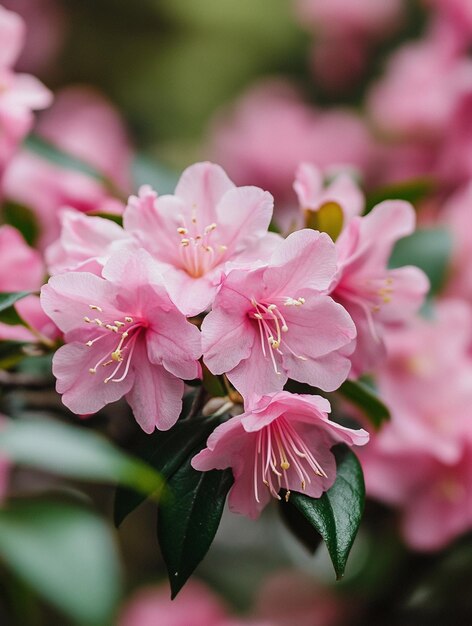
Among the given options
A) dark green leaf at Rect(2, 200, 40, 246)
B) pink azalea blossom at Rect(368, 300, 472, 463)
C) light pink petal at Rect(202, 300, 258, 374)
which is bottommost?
pink azalea blossom at Rect(368, 300, 472, 463)

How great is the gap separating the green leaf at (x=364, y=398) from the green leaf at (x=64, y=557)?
13.4 inches

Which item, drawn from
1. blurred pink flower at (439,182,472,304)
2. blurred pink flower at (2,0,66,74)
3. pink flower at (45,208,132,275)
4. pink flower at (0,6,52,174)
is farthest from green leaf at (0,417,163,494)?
blurred pink flower at (2,0,66,74)

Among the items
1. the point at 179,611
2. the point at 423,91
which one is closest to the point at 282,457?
the point at 179,611

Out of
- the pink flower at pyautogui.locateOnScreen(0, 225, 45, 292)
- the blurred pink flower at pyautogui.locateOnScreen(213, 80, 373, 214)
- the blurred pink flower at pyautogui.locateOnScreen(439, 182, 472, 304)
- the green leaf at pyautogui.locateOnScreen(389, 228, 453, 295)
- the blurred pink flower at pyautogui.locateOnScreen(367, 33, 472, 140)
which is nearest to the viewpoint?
the pink flower at pyautogui.locateOnScreen(0, 225, 45, 292)

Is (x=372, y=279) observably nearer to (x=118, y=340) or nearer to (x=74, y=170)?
(x=118, y=340)

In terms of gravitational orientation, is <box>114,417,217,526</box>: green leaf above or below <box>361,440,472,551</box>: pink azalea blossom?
above

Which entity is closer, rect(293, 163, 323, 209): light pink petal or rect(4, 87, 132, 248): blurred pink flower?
rect(293, 163, 323, 209): light pink petal

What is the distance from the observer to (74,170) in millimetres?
1271

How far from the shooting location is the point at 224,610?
1912 millimetres

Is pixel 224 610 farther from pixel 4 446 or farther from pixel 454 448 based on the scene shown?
pixel 4 446

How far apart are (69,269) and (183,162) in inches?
63.9

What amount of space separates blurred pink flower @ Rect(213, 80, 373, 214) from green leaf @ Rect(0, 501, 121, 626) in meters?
1.53

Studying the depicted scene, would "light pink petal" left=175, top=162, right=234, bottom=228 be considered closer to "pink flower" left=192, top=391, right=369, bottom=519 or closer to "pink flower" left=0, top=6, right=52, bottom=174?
"pink flower" left=192, top=391, right=369, bottom=519

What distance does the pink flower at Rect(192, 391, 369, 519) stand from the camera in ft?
2.60
